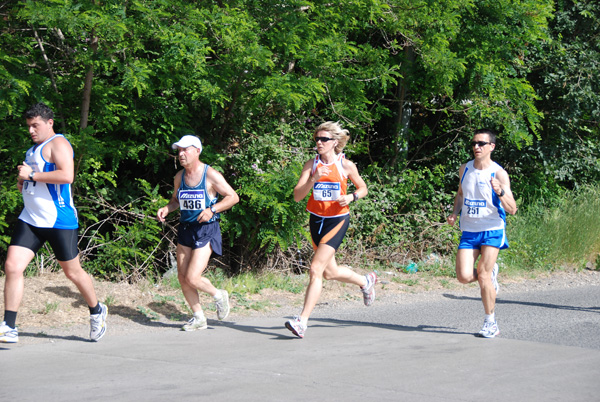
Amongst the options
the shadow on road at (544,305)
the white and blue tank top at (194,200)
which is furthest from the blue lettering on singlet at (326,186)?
the shadow on road at (544,305)

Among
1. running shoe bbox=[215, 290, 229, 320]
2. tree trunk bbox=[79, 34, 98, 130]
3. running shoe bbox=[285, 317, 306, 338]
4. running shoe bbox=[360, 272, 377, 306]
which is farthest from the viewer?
tree trunk bbox=[79, 34, 98, 130]

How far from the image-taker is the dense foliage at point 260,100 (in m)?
8.52

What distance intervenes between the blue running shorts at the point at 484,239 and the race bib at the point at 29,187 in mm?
4020

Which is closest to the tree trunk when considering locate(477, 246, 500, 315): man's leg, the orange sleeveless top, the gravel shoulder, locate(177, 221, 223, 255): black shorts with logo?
the gravel shoulder

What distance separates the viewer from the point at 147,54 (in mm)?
9016

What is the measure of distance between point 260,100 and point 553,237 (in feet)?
A: 21.7

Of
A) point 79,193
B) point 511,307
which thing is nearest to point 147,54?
point 79,193

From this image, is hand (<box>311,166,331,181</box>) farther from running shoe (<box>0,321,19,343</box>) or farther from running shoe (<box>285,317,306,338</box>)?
running shoe (<box>0,321,19,343</box>)

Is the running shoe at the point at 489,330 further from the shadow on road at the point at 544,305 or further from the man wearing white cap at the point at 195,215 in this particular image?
the man wearing white cap at the point at 195,215

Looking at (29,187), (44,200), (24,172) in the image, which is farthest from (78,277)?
(24,172)

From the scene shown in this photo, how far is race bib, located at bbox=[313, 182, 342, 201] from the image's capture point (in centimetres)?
707

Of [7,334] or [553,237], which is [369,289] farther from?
[553,237]

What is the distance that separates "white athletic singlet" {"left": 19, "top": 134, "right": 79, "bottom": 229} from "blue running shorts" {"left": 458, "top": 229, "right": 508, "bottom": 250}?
147 inches

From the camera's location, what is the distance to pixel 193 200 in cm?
704
